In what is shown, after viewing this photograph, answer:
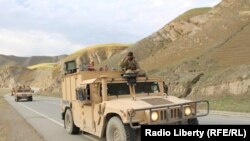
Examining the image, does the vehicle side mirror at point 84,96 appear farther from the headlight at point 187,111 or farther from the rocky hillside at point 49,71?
the rocky hillside at point 49,71

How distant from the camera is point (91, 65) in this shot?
1444 centimetres

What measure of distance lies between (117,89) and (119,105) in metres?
1.40

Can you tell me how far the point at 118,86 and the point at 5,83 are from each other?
168 m

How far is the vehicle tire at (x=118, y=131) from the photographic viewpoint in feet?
→ 33.3

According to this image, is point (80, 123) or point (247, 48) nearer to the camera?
point (80, 123)

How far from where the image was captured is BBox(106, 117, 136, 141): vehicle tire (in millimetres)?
10148

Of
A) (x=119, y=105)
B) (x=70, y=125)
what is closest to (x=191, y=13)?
(x=70, y=125)

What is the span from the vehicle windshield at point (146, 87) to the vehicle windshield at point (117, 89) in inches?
11.9

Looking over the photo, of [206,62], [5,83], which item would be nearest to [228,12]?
[206,62]

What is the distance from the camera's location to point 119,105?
10.6 m

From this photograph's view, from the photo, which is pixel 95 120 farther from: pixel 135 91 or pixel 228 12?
pixel 228 12

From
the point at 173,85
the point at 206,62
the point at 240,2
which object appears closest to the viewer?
the point at 173,85

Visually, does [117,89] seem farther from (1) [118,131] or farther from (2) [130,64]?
(1) [118,131]

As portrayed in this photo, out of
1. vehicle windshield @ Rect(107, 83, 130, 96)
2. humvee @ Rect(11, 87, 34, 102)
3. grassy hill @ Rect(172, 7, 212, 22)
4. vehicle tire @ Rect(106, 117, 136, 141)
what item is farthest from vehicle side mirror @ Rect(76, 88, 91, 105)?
grassy hill @ Rect(172, 7, 212, 22)
